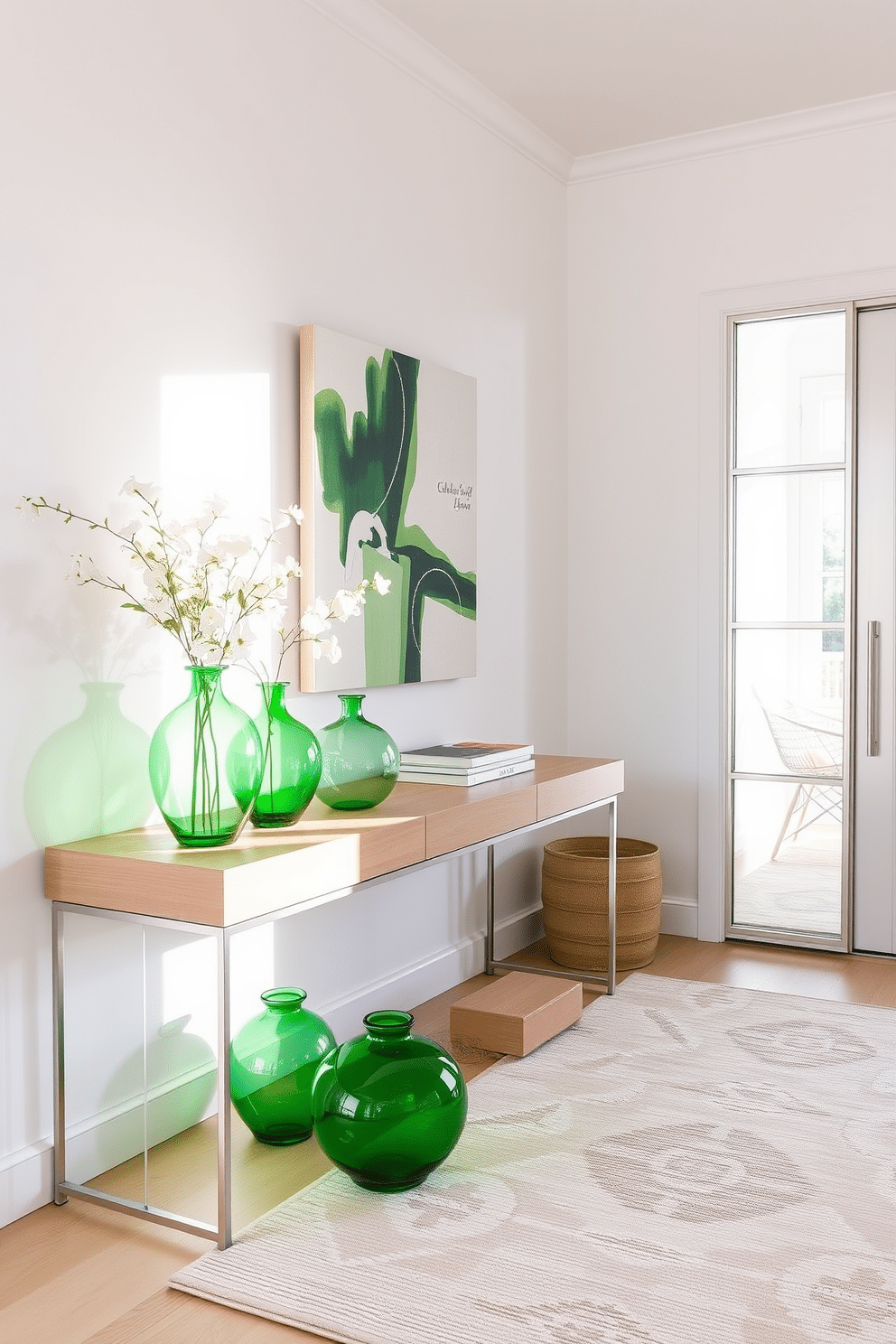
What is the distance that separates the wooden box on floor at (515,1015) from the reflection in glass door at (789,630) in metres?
1.21

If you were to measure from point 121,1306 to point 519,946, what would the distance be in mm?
2258

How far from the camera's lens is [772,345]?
13.3 ft

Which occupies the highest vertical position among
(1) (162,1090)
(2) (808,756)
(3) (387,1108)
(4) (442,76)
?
(4) (442,76)

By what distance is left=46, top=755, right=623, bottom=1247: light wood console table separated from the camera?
6.71ft

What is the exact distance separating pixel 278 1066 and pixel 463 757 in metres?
0.98

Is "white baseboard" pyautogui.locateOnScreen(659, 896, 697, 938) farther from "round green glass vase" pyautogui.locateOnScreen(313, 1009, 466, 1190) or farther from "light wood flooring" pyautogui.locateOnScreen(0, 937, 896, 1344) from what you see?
"round green glass vase" pyautogui.locateOnScreen(313, 1009, 466, 1190)

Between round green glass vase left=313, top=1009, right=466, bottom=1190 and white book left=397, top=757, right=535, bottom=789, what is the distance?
909mm

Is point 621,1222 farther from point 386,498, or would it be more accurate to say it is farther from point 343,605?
point 386,498

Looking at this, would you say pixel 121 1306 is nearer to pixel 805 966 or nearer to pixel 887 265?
pixel 805 966

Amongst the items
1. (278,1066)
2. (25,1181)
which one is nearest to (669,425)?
(278,1066)

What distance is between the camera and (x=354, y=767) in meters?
2.67

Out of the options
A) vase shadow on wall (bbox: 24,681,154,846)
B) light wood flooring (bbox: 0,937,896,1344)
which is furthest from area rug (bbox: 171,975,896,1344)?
vase shadow on wall (bbox: 24,681,154,846)

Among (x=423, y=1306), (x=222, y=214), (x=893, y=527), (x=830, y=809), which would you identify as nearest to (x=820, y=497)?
(x=893, y=527)

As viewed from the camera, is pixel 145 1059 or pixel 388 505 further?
pixel 388 505
